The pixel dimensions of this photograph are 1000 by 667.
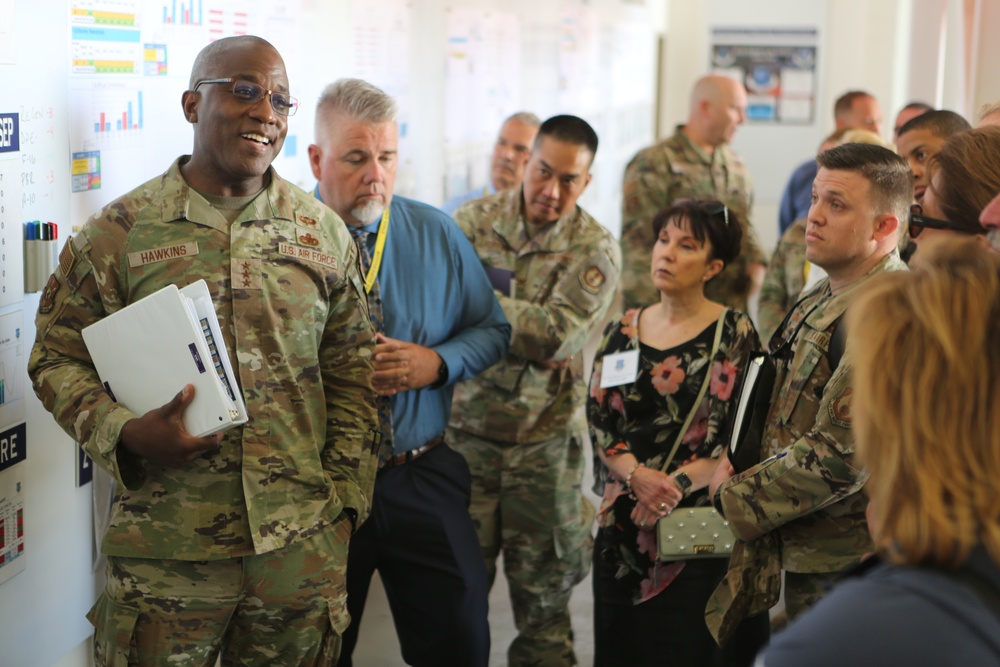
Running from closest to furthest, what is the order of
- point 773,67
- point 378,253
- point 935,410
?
point 935,410 < point 378,253 < point 773,67

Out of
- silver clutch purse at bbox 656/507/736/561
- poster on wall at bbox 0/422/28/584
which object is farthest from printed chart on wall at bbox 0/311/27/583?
silver clutch purse at bbox 656/507/736/561

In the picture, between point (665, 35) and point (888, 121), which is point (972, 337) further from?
point (665, 35)

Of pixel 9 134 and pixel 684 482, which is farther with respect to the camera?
pixel 684 482

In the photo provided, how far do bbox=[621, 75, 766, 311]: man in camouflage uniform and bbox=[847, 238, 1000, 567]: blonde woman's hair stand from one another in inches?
138

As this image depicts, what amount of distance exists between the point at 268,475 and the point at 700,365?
114 cm

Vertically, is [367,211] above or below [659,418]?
above

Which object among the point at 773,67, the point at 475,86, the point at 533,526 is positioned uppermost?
the point at 773,67

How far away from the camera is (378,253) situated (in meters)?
2.53

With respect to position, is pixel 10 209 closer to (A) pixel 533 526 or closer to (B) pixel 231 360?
(B) pixel 231 360

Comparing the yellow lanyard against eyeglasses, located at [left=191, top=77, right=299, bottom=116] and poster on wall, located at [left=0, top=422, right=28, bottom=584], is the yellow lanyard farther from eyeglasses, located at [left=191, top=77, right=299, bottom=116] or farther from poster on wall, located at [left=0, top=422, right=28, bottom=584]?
poster on wall, located at [left=0, top=422, right=28, bottom=584]

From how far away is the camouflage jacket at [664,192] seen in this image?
16.1 feet

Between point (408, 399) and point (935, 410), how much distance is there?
164cm

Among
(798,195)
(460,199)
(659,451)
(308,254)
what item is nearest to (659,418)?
(659,451)

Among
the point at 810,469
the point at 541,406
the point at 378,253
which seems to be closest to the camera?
the point at 810,469
